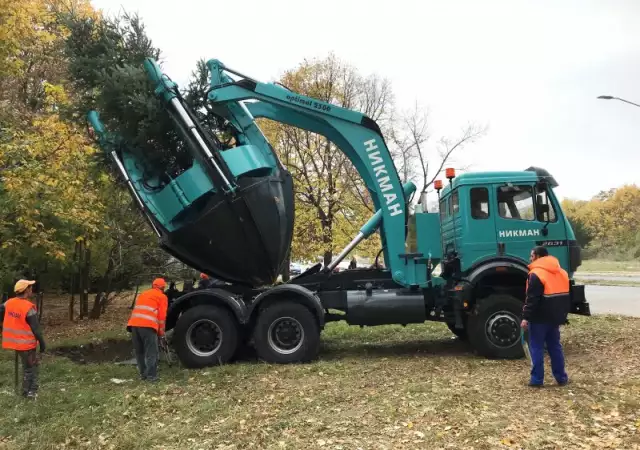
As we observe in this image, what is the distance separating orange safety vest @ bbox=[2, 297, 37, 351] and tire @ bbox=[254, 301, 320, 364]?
3008 mm

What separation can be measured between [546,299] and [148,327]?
5.19 m

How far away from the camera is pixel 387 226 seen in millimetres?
8492

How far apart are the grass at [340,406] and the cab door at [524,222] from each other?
1726 millimetres

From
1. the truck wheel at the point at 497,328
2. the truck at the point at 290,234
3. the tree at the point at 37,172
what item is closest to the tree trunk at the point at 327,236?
the tree at the point at 37,172

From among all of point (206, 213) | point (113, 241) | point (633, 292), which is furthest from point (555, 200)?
point (633, 292)

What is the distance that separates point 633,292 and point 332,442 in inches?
874

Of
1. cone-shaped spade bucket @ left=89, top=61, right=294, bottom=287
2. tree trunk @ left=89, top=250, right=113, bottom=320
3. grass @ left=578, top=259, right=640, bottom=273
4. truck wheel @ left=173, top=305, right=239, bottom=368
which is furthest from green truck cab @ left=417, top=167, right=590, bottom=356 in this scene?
grass @ left=578, top=259, right=640, bottom=273

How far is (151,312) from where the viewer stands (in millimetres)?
7270

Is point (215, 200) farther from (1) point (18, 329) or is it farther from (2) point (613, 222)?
(2) point (613, 222)

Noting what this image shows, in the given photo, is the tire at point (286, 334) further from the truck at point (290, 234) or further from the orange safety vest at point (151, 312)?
the orange safety vest at point (151, 312)

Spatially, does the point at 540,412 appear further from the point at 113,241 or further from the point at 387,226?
the point at 113,241

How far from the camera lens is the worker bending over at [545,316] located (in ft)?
19.7

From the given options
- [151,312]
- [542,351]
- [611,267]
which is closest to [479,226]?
[542,351]

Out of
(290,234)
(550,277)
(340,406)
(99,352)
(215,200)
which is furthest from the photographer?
(99,352)
